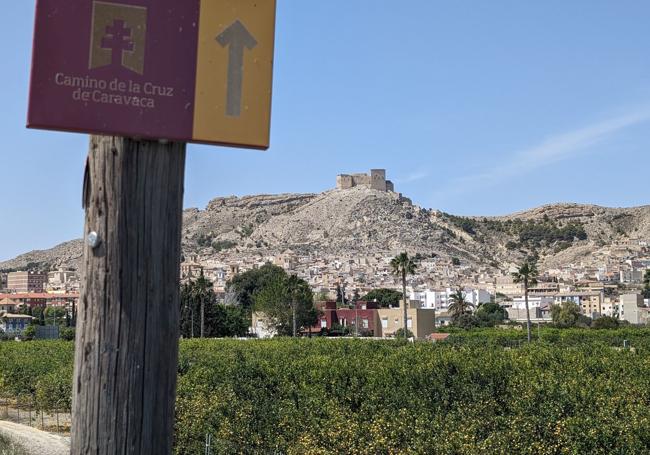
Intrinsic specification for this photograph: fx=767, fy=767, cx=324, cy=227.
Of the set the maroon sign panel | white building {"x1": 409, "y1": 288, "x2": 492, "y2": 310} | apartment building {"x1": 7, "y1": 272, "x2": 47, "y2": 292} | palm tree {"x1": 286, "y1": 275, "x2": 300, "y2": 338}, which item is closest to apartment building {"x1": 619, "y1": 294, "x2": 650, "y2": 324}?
white building {"x1": 409, "y1": 288, "x2": 492, "y2": 310}

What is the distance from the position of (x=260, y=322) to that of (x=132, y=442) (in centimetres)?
8092

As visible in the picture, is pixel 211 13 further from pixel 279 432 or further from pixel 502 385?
pixel 502 385

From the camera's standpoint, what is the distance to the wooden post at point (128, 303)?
240 cm

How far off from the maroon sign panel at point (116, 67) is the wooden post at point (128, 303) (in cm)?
14

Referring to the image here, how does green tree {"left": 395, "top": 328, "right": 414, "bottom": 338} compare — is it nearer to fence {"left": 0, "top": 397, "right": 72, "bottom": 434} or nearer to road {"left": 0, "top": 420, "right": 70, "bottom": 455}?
fence {"left": 0, "top": 397, "right": 72, "bottom": 434}

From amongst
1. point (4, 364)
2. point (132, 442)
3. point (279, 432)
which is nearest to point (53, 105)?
point (132, 442)

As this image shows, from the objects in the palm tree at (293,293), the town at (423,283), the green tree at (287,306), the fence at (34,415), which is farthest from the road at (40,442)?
the town at (423,283)

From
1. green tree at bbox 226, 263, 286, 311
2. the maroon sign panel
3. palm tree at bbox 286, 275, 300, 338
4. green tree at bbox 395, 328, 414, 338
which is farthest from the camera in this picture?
green tree at bbox 226, 263, 286, 311

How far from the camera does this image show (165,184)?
100.0 inches

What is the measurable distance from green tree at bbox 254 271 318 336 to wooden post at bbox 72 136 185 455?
73.7m

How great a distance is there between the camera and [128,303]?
2436mm

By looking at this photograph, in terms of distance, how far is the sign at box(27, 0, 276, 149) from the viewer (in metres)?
2.31

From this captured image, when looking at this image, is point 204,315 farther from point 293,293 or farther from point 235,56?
point 235,56

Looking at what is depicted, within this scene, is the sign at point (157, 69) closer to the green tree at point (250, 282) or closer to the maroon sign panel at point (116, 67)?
the maroon sign panel at point (116, 67)
